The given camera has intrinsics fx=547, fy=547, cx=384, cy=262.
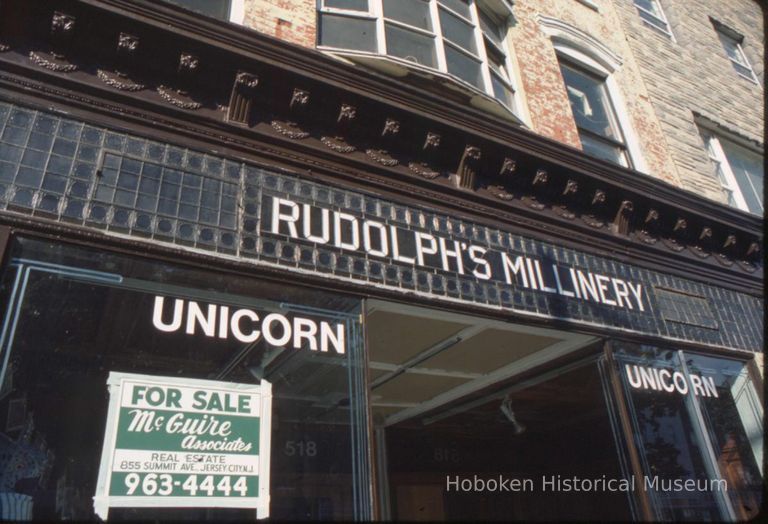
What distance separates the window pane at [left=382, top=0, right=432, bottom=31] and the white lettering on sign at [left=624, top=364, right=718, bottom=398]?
193 inches

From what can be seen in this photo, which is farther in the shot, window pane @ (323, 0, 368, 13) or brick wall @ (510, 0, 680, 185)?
brick wall @ (510, 0, 680, 185)

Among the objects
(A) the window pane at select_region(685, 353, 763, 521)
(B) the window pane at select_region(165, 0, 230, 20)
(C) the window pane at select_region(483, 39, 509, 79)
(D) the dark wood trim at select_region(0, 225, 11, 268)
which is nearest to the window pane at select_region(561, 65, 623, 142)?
(C) the window pane at select_region(483, 39, 509, 79)

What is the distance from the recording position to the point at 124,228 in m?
4.05

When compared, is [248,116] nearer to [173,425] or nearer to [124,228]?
[124,228]

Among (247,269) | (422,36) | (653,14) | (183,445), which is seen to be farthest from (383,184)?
(653,14)

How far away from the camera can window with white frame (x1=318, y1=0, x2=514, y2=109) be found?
6.55 m

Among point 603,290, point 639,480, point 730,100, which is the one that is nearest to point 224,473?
point 639,480

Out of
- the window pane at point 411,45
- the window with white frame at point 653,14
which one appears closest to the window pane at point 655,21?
the window with white frame at point 653,14

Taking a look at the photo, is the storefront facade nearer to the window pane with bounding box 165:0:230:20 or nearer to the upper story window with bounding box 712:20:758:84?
the window pane with bounding box 165:0:230:20

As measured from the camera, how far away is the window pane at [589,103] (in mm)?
8797

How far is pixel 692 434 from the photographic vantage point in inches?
244

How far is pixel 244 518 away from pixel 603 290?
15.2 feet

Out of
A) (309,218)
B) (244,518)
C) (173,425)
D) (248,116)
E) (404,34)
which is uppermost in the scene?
(404,34)

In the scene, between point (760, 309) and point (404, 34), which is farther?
point (760, 309)
